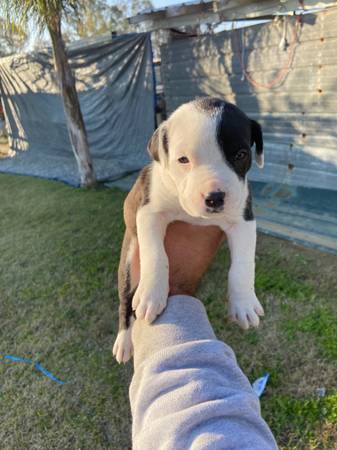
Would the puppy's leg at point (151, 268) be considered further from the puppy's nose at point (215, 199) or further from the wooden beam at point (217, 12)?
the wooden beam at point (217, 12)

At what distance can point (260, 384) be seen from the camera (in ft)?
9.31

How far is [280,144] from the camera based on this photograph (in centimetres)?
638

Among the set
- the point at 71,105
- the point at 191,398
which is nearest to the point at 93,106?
the point at 71,105

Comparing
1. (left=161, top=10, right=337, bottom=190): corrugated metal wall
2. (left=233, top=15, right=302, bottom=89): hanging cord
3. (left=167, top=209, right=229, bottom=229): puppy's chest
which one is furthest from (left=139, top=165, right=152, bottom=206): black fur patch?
(left=233, top=15, right=302, bottom=89): hanging cord

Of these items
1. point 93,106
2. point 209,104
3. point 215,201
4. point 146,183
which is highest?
point 209,104

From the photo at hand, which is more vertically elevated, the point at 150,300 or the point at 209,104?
the point at 209,104

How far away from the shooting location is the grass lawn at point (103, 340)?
2701 mm

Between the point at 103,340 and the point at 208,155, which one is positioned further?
the point at 103,340

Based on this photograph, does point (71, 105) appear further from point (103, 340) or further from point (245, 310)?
point (245, 310)

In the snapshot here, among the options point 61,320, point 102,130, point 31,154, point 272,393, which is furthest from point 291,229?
point 31,154

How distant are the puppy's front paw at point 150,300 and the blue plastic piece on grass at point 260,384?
1.55 meters

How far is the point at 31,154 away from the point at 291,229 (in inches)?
373

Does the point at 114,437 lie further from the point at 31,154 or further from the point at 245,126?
the point at 31,154

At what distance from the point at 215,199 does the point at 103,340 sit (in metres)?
2.54
